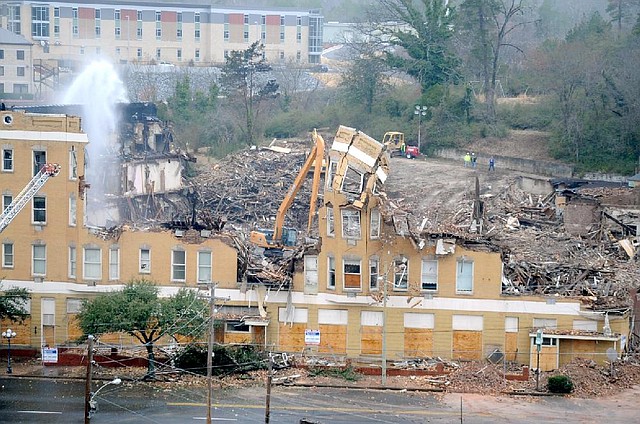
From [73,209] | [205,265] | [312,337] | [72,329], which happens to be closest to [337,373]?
[312,337]

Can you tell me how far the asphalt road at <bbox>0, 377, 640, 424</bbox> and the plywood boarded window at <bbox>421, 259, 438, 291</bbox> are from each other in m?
4.95

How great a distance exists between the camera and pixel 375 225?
51.2 metres

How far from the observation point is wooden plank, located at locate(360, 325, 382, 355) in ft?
166

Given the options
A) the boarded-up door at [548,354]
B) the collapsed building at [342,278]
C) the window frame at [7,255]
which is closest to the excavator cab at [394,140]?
the collapsed building at [342,278]

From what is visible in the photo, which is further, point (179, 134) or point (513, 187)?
point (179, 134)

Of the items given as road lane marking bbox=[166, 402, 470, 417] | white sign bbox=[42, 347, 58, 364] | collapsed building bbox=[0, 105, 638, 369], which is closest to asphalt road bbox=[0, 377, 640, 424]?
road lane marking bbox=[166, 402, 470, 417]

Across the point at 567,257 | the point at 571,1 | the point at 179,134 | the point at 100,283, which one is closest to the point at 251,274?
the point at 100,283

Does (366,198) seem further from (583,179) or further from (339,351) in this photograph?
(583,179)

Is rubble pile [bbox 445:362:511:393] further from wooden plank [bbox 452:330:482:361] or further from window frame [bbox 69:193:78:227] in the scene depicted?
window frame [bbox 69:193:78:227]

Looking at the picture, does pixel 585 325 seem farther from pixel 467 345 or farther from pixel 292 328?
pixel 292 328

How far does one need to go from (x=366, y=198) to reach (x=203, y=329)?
758cm

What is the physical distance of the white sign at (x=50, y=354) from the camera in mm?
49291

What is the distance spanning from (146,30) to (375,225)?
3282 inches

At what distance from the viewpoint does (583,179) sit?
80.2m
